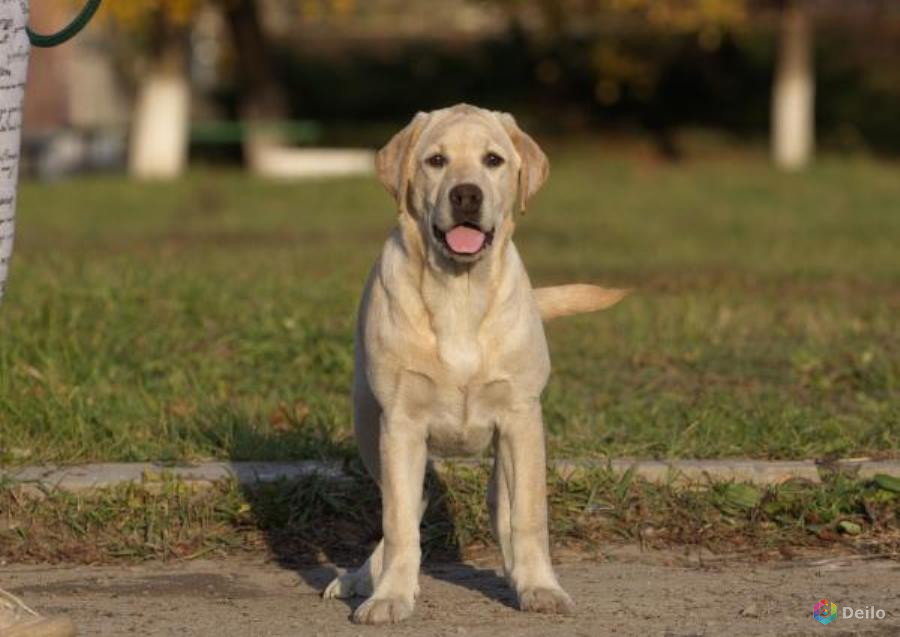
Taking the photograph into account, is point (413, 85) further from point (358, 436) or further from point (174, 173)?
point (358, 436)

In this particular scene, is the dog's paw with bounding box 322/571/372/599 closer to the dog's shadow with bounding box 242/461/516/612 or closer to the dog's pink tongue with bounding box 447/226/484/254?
the dog's shadow with bounding box 242/461/516/612

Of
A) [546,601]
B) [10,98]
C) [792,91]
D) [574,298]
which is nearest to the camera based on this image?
[10,98]

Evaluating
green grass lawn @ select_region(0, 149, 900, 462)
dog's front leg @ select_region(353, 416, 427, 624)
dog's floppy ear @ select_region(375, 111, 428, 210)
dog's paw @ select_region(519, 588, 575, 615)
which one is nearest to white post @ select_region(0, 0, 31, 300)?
dog's floppy ear @ select_region(375, 111, 428, 210)

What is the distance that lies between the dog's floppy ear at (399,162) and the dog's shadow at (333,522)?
128cm

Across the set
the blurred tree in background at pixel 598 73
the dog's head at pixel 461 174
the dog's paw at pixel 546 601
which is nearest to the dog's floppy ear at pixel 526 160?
the dog's head at pixel 461 174

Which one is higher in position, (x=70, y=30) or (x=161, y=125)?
(x=161, y=125)

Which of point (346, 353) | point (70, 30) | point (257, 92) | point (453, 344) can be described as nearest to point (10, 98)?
point (70, 30)

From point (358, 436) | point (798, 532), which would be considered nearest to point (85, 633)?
point (358, 436)

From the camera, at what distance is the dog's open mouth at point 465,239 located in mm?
5043

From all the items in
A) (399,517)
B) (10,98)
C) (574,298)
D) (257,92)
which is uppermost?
(257,92)

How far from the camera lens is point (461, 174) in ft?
16.6

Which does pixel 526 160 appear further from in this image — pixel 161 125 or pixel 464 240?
pixel 161 125

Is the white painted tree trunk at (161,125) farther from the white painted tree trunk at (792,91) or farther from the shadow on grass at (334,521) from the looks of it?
the shadow on grass at (334,521)

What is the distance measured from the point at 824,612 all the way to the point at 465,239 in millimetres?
1382
